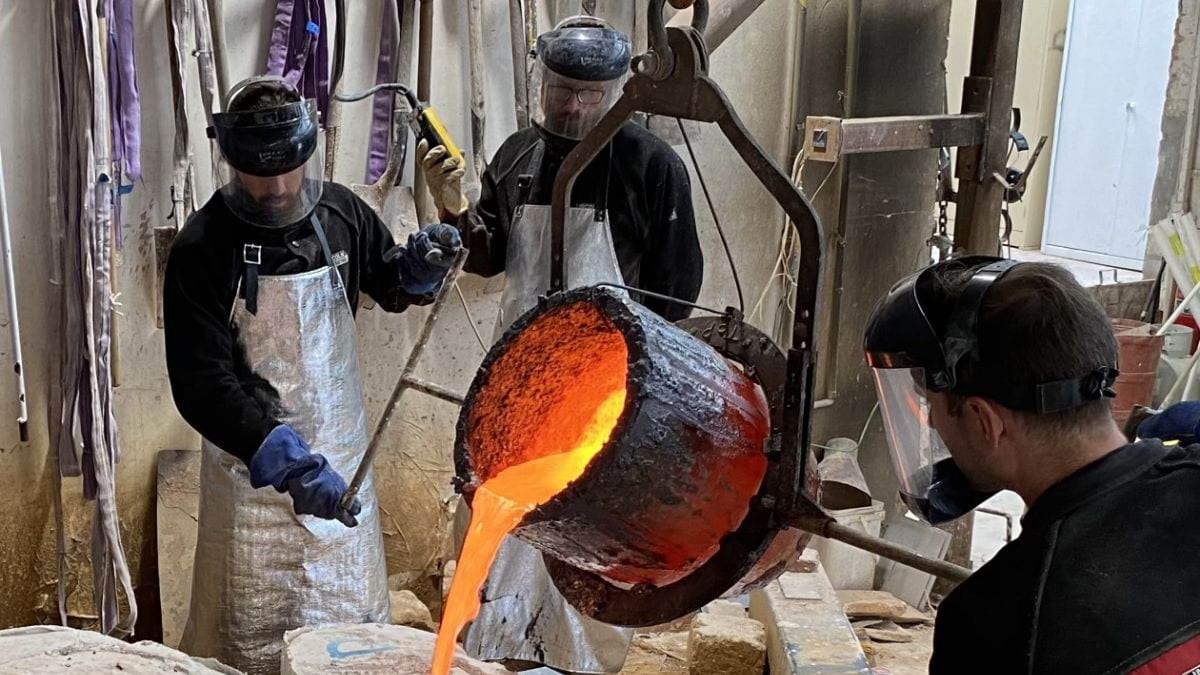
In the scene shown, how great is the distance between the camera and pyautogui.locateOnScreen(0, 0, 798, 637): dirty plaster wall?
3650 mm

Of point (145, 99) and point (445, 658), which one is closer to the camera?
point (445, 658)

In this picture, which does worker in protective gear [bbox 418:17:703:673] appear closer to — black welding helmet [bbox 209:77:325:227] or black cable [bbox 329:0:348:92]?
black welding helmet [bbox 209:77:325:227]

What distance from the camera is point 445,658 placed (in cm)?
202

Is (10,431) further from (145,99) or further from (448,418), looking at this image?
(448,418)

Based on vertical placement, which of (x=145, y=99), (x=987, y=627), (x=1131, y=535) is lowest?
(x=987, y=627)

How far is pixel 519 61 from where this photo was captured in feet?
14.0

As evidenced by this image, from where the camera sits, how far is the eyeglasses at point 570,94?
3.31 m

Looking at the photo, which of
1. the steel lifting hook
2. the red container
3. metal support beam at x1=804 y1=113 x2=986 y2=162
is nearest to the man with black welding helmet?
the steel lifting hook

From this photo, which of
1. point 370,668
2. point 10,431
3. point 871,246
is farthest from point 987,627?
point 871,246

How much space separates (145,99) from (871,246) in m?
2.73

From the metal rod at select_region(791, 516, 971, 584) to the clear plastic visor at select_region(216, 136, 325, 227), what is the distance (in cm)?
184

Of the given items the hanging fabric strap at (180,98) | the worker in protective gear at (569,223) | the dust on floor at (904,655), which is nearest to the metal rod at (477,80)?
the worker in protective gear at (569,223)

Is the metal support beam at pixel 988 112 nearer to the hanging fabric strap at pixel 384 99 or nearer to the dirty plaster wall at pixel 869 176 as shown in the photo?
the dirty plaster wall at pixel 869 176

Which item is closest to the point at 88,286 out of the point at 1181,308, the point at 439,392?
the point at 439,392
